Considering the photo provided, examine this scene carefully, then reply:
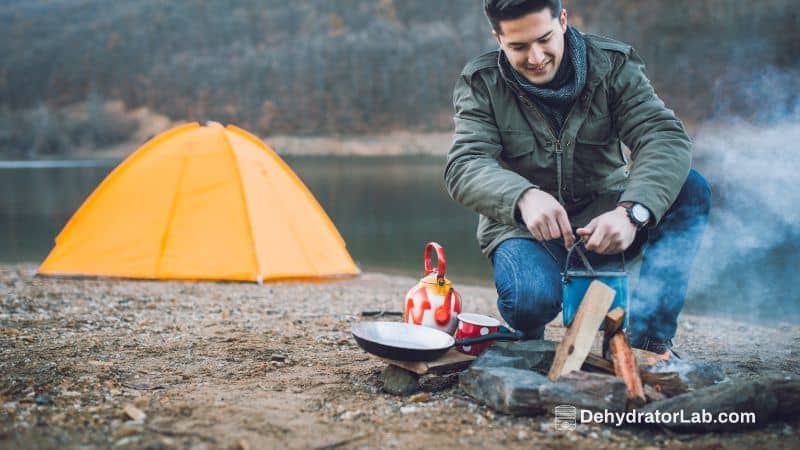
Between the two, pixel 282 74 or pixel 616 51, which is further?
pixel 282 74

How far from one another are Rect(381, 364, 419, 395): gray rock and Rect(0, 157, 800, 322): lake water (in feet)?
9.28

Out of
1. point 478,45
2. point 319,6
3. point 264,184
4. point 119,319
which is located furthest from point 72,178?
point 319,6

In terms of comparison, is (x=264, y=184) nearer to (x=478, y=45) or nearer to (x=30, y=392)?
(x=30, y=392)

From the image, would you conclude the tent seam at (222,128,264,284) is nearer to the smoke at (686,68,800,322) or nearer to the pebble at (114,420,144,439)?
the smoke at (686,68,800,322)

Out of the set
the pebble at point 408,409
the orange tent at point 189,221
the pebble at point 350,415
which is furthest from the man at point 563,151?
the orange tent at point 189,221

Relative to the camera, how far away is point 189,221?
696 cm

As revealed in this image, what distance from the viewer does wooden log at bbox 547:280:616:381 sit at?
2.45m

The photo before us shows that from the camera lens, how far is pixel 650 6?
57188 millimetres

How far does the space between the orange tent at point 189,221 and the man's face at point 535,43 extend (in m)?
4.66

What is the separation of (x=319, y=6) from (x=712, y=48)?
61.3 meters

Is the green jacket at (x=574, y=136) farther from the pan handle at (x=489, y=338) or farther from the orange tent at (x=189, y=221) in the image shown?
the orange tent at (x=189, y=221)

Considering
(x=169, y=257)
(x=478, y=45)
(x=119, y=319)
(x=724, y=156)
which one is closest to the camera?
(x=119, y=319)

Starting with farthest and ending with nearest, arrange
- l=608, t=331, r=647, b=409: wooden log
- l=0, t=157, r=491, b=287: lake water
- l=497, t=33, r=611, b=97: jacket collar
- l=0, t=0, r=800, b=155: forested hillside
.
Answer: l=0, t=0, r=800, b=155: forested hillside
l=0, t=157, r=491, b=287: lake water
l=497, t=33, r=611, b=97: jacket collar
l=608, t=331, r=647, b=409: wooden log

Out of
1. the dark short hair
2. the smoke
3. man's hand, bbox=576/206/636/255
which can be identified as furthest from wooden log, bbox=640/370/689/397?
the smoke
